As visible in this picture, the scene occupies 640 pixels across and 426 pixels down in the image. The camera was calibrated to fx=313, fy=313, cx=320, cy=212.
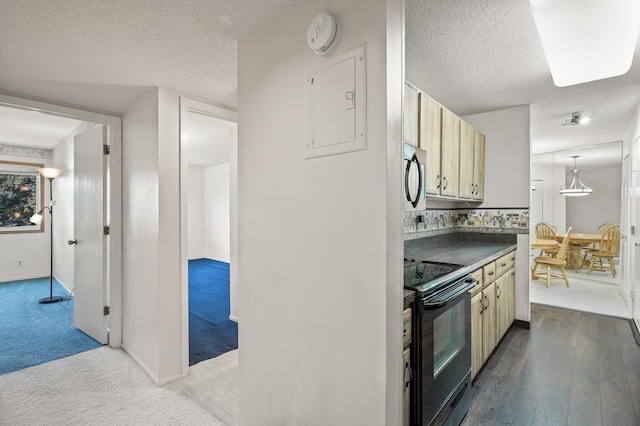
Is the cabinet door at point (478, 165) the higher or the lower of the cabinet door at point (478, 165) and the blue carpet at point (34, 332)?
the higher

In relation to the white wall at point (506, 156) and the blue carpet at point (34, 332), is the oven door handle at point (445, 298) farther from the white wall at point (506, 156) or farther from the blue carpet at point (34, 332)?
the blue carpet at point (34, 332)

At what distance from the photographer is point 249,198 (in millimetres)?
1745

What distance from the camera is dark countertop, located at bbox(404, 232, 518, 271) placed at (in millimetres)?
2301

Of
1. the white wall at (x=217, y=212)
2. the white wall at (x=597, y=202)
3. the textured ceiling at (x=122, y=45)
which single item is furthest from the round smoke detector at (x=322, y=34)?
the white wall at (x=597, y=202)

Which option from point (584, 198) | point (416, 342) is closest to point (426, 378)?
point (416, 342)

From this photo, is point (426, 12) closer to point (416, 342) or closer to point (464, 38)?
point (464, 38)

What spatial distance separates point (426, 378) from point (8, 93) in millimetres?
3466

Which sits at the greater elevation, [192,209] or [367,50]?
[367,50]

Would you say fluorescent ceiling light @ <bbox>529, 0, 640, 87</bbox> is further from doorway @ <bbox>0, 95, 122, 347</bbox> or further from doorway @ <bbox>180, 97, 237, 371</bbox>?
doorway @ <bbox>0, 95, 122, 347</bbox>

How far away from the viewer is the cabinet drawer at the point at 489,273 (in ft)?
7.77

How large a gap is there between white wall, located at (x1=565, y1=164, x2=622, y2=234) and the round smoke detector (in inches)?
376

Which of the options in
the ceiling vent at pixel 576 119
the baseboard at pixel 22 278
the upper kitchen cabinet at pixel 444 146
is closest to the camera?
the upper kitchen cabinet at pixel 444 146

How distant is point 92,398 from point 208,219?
5.98 m

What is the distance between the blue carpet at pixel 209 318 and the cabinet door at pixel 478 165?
9.84 ft
